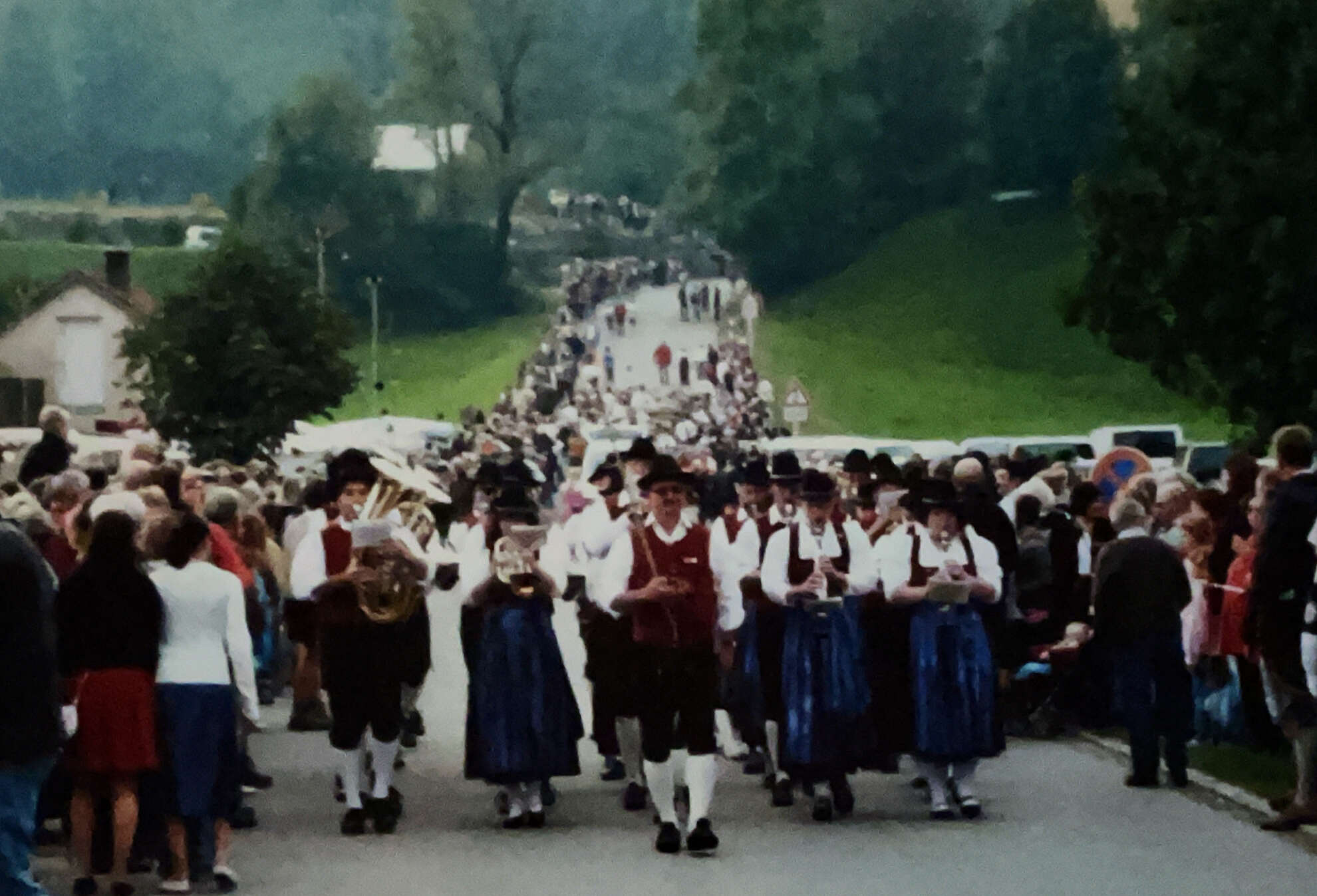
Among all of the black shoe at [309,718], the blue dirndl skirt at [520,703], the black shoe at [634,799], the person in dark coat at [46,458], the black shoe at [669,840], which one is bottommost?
the black shoe at [309,718]

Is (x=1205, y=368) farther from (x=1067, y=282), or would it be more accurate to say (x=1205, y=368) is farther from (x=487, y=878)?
(x=487, y=878)

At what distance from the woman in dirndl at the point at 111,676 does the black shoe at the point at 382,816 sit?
7.82ft

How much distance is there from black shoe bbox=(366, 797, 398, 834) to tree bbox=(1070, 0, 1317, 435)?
18350 mm

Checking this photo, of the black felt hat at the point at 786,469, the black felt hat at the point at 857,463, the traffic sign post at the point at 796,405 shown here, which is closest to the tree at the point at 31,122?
the traffic sign post at the point at 796,405

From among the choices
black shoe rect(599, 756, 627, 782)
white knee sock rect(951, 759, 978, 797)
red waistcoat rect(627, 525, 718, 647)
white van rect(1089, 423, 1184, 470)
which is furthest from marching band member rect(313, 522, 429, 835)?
white van rect(1089, 423, 1184, 470)

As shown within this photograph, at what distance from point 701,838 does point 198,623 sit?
2.82m

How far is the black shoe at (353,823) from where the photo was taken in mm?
15617

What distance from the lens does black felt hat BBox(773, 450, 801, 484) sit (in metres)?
17.1

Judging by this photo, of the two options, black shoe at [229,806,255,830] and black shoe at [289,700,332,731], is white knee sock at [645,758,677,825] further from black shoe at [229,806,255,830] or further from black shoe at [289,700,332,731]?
black shoe at [289,700,332,731]

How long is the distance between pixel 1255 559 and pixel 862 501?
4216 millimetres

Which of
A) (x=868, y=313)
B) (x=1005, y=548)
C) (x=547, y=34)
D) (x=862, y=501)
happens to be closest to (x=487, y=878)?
(x=862, y=501)

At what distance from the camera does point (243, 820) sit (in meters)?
16.2

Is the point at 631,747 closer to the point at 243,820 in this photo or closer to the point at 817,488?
the point at 817,488

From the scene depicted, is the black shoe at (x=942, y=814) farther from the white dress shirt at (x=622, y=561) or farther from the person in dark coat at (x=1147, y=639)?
the white dress shirt at (x=622, y=561)
